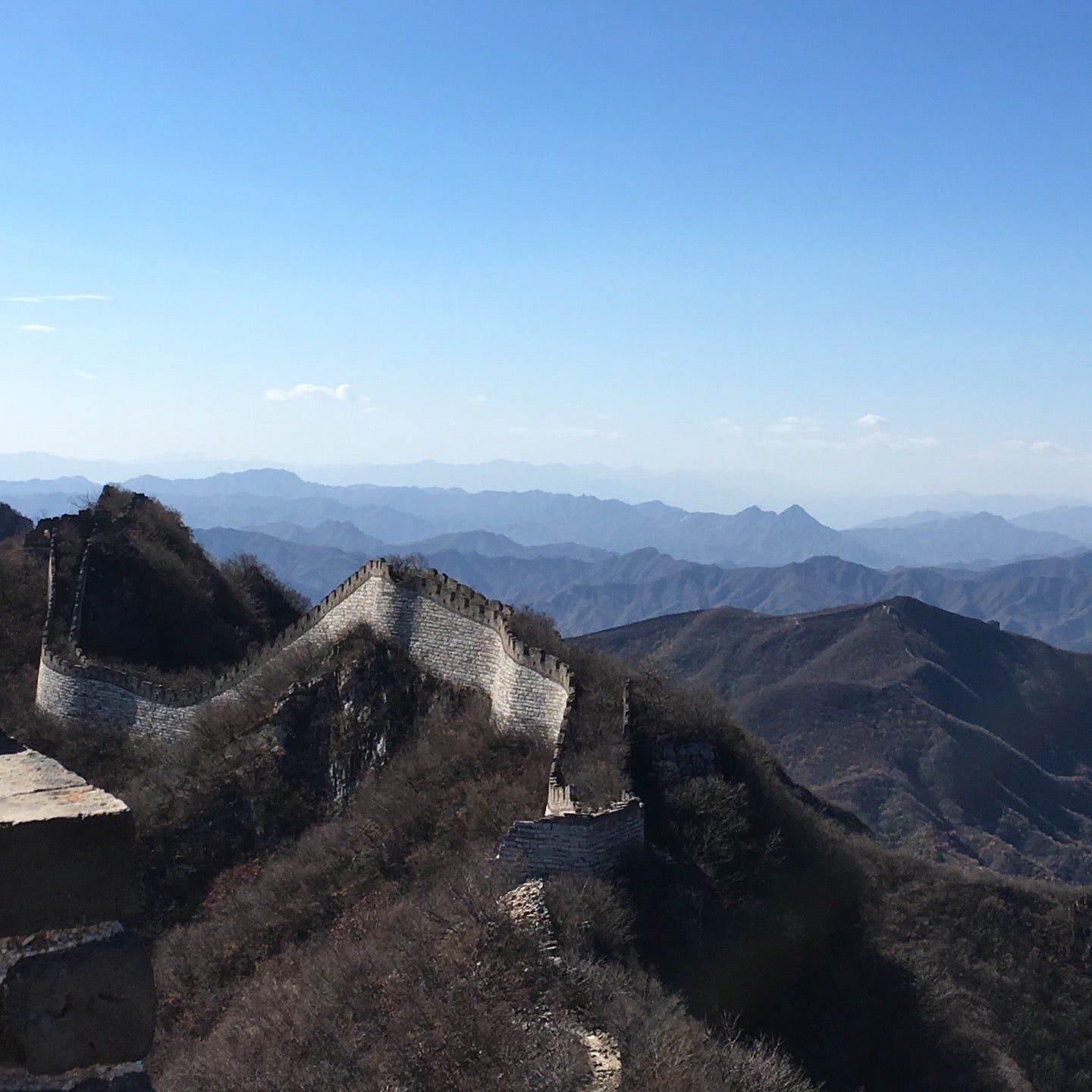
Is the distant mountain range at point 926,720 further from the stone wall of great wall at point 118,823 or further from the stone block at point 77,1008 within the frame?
the stone block at point 77,1008

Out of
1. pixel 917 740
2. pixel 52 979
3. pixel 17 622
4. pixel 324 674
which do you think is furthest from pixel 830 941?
pixel 917 740

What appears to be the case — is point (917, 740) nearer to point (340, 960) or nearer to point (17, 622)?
point (17, 622)

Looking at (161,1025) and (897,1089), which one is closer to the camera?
(161,1025)

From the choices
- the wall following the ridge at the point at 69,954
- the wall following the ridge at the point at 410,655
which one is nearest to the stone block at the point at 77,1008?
the wall following the ridge at the point at 69,954

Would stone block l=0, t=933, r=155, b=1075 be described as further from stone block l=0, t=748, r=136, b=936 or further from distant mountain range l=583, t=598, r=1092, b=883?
distant mountain range l=583, t=598, r=1092, b=883

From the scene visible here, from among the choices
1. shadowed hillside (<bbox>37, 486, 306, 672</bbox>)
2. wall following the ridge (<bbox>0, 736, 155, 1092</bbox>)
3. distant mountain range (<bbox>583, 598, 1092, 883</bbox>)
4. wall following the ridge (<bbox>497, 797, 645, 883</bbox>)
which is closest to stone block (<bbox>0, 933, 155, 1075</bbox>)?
wall following the ridge (<bbox>0, 736, 155, 1092</bbox>)

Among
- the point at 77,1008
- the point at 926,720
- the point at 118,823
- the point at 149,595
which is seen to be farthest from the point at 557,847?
the point at 926,720
